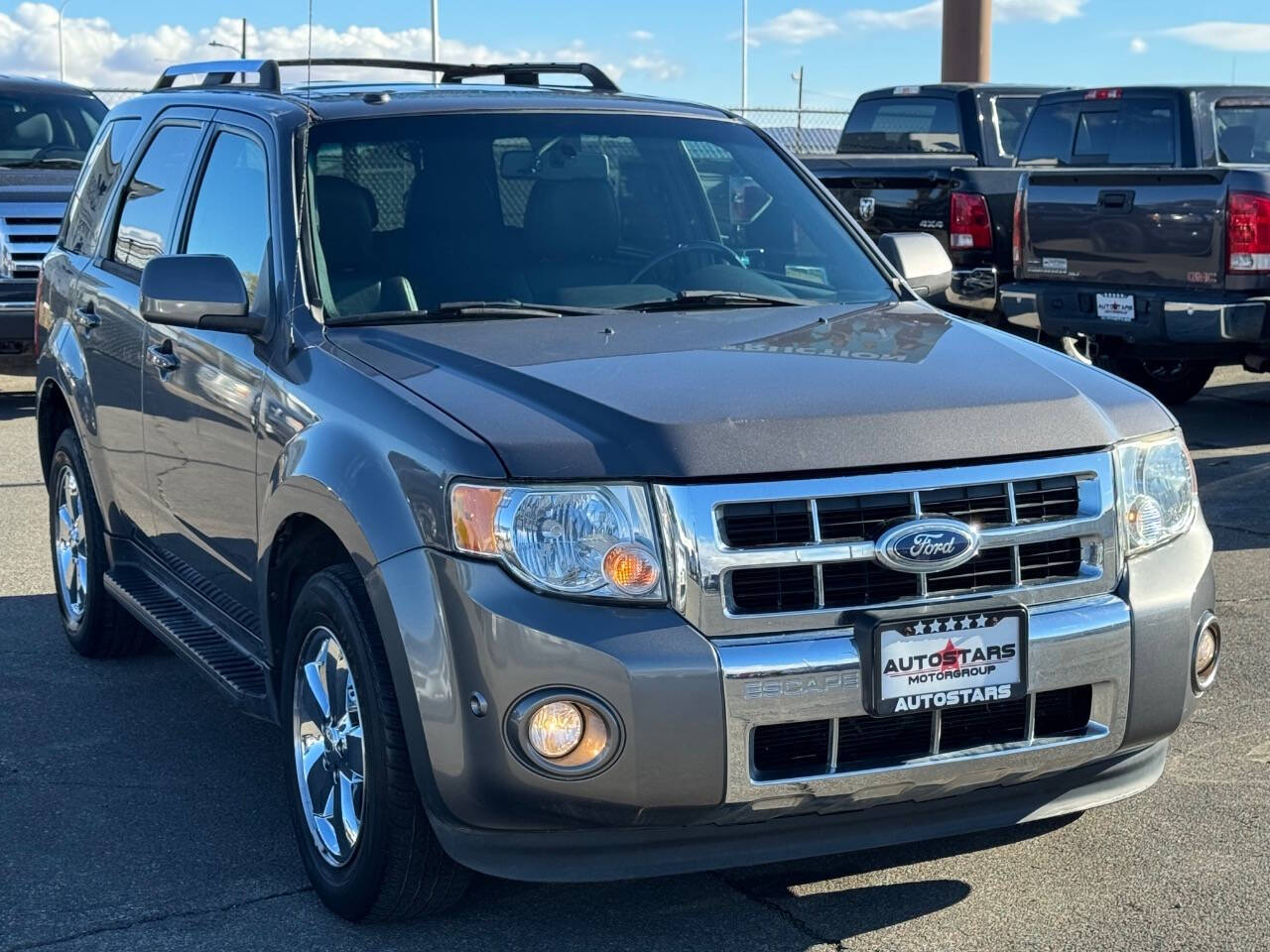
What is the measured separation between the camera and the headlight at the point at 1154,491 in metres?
3.69

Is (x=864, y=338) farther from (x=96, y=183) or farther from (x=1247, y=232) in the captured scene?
(x=1247, y=232)

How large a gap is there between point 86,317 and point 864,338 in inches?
111

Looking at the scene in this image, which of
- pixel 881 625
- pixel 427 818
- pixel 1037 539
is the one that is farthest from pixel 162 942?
pixel 1037 539

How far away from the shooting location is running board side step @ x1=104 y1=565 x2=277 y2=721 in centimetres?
439

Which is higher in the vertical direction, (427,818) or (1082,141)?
(1082,141)

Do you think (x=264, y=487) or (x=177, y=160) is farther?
(x=177, y=160)

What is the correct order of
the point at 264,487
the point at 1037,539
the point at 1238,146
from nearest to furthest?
the point at 1037,539, the point at 264,487, the point at 1238,146

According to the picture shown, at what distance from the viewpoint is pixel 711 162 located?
524cm

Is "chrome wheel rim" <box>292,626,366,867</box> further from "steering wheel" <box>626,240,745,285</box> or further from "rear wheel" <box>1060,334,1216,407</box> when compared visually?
"rear wheel" <box>1060,334,1216,407</box>

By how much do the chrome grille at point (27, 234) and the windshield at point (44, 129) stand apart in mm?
1169

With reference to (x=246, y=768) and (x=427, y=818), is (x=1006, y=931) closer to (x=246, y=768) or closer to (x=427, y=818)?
(x=427, y=818)

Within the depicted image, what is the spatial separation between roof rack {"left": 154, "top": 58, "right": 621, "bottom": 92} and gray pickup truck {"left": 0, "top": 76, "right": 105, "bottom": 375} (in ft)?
18.0

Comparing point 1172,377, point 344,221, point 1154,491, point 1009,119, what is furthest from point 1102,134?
point 1154,491

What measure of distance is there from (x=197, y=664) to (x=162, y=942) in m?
1.09
